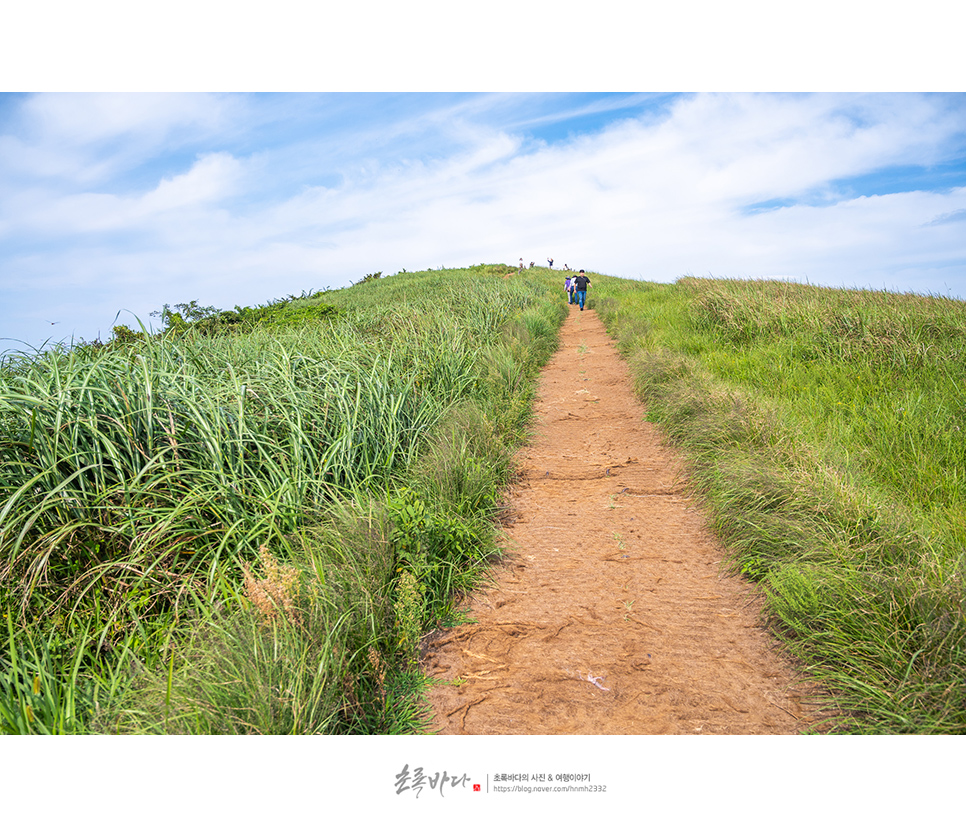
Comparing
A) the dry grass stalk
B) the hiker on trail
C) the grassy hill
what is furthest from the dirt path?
the hiker on trail

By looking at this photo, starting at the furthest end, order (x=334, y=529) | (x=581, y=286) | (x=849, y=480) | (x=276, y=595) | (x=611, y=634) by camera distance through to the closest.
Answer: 1. (x=581, y=286)
2. (x=849, y=480)
3. (x=334, y=529)
4. (x=611, y=634)
5. (x=276, y=595)

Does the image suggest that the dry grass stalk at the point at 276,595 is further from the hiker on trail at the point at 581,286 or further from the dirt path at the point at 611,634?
the hiker on trail at the point at 581,286

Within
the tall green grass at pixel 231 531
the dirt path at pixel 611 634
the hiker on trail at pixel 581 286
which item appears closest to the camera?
the tall green grass at pixel 231 531

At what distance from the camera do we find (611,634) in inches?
109

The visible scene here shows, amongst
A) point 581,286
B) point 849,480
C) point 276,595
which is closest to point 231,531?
point 276,595

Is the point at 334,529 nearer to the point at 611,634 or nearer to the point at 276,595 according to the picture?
the point at 276,595

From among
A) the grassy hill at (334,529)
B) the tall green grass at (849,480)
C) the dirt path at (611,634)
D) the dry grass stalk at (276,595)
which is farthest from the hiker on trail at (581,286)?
the dry grass stalk at (276,595)

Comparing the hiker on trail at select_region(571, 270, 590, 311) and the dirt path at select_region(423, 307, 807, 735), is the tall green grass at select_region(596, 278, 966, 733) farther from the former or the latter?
the hiker on trail at select_region(571, 270, 590, 311)

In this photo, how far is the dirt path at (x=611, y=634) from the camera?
7.42 feet

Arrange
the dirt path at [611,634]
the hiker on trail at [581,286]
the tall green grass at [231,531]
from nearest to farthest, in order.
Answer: the tall green grass at [231,531] → the dirt path at [611,634] → the hiker on trail at [581,286]

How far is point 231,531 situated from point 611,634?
2.13 meters

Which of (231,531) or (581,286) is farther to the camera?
(581,286)

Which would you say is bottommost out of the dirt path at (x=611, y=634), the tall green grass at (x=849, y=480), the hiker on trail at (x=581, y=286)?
the dirt path at (x=611, y=634)

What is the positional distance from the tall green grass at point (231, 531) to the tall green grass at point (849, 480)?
6.07ft
